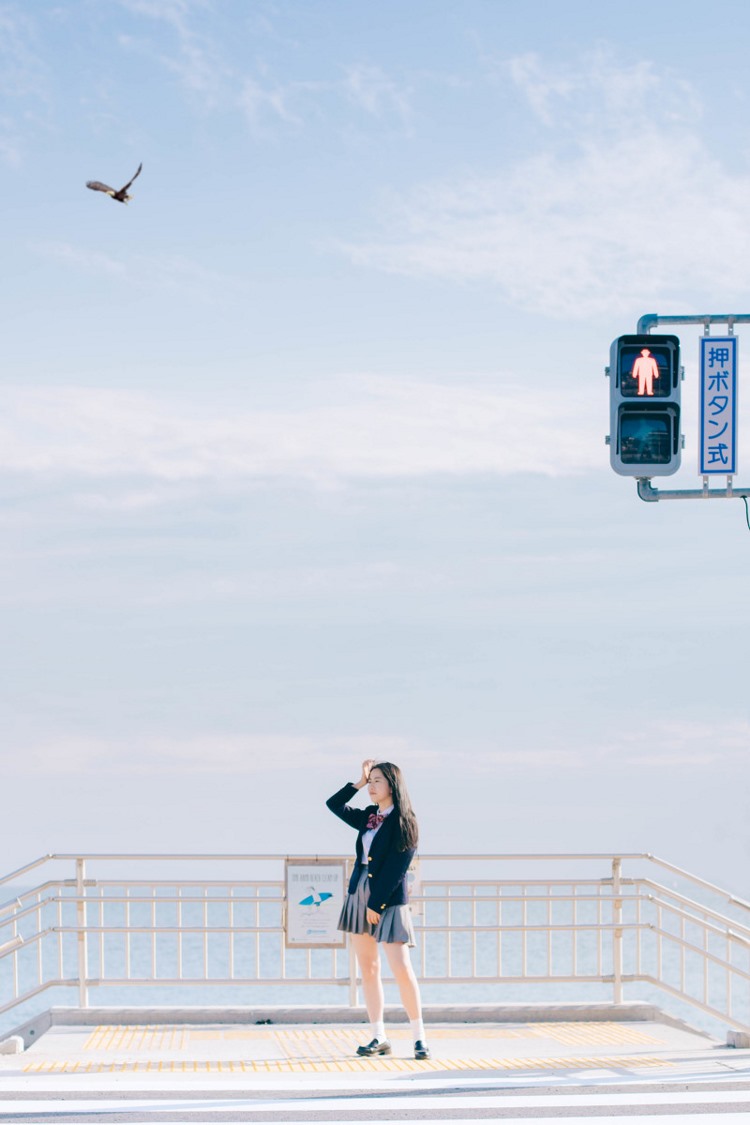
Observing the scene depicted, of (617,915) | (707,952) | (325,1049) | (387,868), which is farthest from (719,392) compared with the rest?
(325,1049)

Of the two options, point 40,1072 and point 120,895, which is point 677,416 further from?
point 40,1072

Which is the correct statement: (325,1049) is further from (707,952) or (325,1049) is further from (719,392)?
(719,392)

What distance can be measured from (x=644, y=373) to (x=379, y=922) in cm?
508

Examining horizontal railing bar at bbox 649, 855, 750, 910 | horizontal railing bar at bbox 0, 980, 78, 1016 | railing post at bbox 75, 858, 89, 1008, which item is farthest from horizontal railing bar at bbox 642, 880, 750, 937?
horizontal railing bar at bbox 0, 980, 78, 1016

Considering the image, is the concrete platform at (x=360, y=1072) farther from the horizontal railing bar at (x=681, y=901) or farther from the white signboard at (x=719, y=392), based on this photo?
the white signboard at (x=719, y=392)

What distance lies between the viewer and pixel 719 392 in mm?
13914

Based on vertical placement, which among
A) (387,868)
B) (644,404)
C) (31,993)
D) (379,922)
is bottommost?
(31,993)

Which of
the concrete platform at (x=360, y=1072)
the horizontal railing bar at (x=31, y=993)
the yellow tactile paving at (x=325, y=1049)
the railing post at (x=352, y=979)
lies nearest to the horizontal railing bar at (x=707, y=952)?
the concrete platform at (x=360, y=1072)

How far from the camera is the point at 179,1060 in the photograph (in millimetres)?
11336

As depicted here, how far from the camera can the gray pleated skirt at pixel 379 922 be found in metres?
11.0

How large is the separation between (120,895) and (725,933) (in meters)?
5.17

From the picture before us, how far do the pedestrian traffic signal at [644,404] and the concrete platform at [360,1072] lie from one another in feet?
15.6

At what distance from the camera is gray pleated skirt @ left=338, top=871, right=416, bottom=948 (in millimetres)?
10953

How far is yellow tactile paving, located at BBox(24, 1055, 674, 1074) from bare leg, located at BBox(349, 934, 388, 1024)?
0.36 meters
